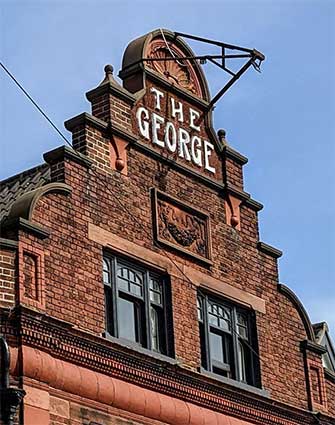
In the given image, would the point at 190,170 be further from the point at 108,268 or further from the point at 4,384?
the point at 4,384

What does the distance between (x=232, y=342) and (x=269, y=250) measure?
2.57 metres

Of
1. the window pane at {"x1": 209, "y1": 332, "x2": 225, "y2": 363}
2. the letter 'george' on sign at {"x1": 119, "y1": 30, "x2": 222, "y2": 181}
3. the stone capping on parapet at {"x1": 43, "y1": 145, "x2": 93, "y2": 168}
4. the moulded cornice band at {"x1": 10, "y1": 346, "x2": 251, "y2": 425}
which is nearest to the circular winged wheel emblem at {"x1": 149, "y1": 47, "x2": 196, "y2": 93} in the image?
the letter 'george' on sign at {"x1": 119, "y1": 30, "x2": 222, "y2": 181}

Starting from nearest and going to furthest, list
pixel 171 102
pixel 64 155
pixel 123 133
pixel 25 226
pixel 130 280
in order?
1. pixel 25 226
2. pixel 64 155
3. pixel 130 280
4. pixel 123 133
5. pixel 171 102

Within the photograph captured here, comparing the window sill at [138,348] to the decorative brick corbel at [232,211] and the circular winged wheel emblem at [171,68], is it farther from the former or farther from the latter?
the circular winged wheel emblem at [171,68]

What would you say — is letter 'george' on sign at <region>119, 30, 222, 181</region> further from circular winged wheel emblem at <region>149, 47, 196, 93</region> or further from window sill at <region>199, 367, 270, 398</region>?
window sill at <region>199, 367, 270, 398</region>

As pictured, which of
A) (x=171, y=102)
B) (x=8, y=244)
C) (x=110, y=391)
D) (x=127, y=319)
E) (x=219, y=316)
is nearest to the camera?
(x=8, y=244)

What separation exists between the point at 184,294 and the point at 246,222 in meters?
3.14

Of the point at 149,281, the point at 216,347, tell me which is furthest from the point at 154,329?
the point at 216,347

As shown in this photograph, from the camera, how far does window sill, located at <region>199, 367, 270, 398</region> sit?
26.0 m

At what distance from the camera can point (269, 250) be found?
95.2 ft

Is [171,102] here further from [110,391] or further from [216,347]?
[110,391]

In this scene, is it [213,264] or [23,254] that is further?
[213,264]

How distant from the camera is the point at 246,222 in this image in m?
28.8

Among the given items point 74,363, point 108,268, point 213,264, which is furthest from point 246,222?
point 74,363
